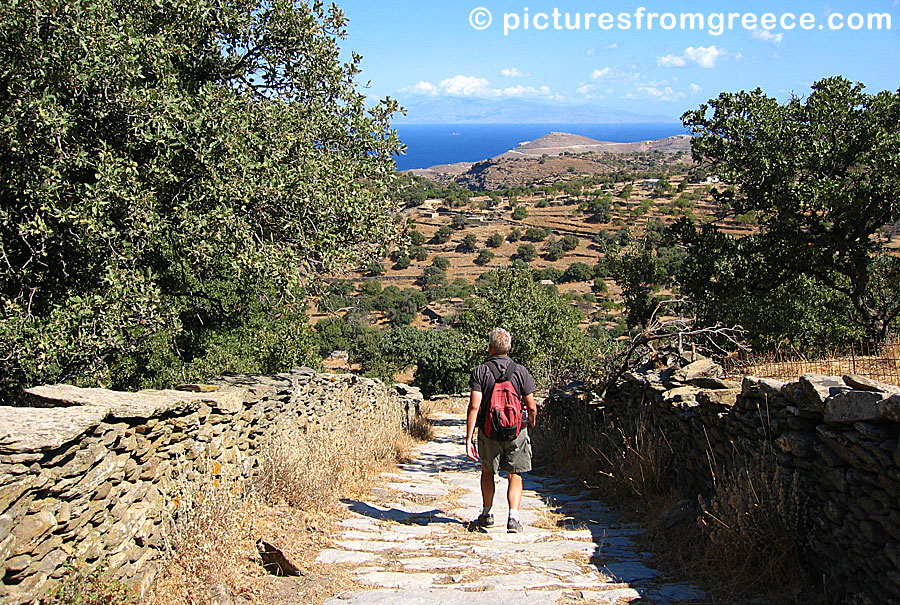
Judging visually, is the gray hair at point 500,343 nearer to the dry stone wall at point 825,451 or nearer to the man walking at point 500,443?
the man walking at point 500,443

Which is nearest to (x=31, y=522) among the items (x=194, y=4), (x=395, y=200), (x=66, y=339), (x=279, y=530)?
(x=279, y=530)

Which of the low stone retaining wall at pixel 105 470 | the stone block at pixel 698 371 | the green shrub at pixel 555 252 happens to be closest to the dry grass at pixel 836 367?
the stone block at pixel 698 371

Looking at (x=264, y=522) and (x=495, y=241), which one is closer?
(x=264, y=522)

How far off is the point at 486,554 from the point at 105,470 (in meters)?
3.23

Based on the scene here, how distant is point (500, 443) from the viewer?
700cm

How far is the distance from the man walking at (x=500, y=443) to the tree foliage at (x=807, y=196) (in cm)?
842

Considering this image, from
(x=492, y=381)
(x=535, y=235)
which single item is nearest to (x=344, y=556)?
(x=492, y=381)

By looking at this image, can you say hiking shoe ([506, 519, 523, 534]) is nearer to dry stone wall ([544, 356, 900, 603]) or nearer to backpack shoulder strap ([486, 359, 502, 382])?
backpack shoulder strap ([486, 359, 502, 382])

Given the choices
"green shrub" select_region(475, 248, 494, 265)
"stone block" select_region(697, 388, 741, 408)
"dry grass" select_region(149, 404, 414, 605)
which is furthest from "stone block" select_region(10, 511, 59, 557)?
"green shrub" select_region(475, 248, 494, 265)

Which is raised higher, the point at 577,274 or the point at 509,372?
the point at 509,372

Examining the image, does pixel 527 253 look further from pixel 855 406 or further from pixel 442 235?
pixel 855 406

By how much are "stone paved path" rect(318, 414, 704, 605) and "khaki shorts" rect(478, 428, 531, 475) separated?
0.66 meters

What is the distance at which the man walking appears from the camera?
6953mm

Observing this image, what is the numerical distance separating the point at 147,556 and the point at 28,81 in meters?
5.07
